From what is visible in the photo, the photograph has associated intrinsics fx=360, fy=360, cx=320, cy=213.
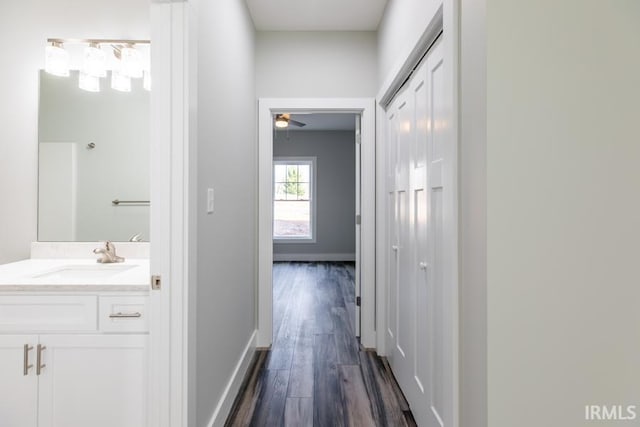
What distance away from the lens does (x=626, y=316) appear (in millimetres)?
990

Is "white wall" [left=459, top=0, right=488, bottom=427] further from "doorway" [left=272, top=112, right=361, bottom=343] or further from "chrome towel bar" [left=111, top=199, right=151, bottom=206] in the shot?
"doorway" [left=272, top=112, right=361, bottom=343]

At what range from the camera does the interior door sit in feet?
4.92

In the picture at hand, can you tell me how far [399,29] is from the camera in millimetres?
2133

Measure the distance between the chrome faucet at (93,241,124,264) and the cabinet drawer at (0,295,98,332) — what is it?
549 mm

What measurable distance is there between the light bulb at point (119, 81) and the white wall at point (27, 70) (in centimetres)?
23

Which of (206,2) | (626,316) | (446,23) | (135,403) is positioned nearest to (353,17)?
(206,2)

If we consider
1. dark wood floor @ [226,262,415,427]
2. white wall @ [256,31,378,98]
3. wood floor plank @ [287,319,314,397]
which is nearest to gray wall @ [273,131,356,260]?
dark wood floor @ [226,262,415,427]

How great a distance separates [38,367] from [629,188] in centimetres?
212

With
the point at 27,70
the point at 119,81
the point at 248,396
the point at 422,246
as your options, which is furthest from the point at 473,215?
the point at 27,70

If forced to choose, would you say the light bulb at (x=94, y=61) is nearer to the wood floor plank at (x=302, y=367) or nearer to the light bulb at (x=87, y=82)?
the light bulb at (x=87, y=82)

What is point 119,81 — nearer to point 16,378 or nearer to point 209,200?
point 209,200

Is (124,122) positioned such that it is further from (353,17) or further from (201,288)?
(353,17)

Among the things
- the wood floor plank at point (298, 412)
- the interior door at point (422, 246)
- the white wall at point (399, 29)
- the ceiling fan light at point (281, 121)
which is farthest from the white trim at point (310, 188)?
the wood floor plank at point (298, 412)

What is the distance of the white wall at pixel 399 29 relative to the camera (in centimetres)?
161
